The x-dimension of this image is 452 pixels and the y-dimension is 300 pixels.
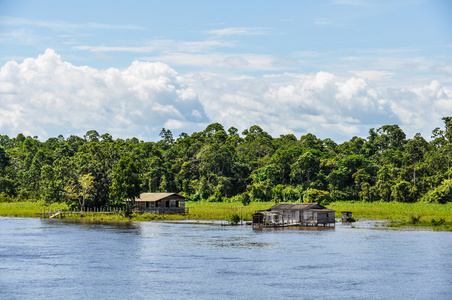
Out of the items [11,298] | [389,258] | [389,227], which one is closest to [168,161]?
[389,227]

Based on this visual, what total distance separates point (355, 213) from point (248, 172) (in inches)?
1966

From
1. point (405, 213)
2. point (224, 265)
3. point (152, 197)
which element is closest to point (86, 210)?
point (152, 197)

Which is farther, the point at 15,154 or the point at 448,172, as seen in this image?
the point at 15,154

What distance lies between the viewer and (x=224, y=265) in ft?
165

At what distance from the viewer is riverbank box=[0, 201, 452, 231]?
87.0 m

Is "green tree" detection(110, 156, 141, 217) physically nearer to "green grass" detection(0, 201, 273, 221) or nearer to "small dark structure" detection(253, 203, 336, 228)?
"green grass" detection(0, 201, 273, 221)

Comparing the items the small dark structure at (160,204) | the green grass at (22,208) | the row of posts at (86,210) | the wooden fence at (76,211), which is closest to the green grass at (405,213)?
the small dark structure at (160,204)

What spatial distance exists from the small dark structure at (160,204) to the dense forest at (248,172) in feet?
13.6

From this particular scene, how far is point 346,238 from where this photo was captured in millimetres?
70250

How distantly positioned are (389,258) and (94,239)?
115 ft

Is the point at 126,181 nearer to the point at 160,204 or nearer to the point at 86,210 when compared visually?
the point at 160,204

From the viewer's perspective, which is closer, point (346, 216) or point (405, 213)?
point (346, 216)

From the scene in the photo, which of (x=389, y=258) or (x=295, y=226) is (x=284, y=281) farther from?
(x=295, y=226)

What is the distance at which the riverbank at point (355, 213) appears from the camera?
87.0 metres
